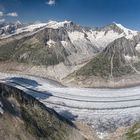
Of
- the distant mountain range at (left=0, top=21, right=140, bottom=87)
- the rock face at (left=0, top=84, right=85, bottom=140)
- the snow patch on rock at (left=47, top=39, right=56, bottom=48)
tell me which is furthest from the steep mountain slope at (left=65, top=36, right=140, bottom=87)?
the rock face at (left=0, top=84, right=85, bottom=140)

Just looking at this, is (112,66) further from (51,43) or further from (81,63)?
(51,43)

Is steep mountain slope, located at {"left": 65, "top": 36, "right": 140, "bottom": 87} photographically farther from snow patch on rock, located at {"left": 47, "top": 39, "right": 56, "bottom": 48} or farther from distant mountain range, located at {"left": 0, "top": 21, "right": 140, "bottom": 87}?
snow patch on rock, located at {"left": 47, "top": 39, "right": 56, "bottom": 48}

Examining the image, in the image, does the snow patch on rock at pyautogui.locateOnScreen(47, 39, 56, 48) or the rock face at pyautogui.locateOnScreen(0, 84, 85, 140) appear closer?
the rock face at pyautogui.locateOnScreen(0, 84, 85, 140)

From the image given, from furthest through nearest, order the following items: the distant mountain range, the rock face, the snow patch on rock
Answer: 1. the snow patch on rock
2. the distant mountain range
3. the rock face

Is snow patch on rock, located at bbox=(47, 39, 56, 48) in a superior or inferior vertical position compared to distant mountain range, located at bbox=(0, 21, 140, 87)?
superior

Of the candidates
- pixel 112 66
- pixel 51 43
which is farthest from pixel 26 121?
pixel 51 43

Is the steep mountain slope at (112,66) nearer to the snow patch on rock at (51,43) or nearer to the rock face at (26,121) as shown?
the snow patch on rock at (51,43)

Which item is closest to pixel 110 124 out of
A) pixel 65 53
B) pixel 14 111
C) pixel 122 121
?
pixel 122 121

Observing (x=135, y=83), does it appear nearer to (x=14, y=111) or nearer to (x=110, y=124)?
(x=110, y=124)

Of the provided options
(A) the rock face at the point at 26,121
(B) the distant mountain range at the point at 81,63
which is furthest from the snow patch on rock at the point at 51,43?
(A) the rock face at the point at 26,121
